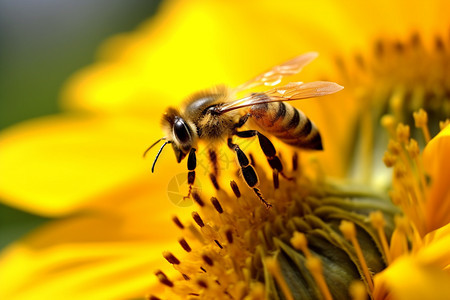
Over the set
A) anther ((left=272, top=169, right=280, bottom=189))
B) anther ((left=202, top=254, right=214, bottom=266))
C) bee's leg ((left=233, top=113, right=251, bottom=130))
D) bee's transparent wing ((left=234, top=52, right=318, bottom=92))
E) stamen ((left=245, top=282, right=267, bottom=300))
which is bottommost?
stamen ((left=245, top=282, right=267, bottom=300))

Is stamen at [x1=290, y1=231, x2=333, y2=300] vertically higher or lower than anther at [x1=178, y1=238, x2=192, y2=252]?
lower

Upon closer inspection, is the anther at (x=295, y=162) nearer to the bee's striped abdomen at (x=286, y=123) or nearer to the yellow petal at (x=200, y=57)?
the bee's striped abdomen at (x=286, y=123)

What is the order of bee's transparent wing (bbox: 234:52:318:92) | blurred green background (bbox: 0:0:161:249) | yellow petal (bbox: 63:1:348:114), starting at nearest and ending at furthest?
bee's transparent wing (bbox: 234:52:318:92) → yellow petal (bbox: 63:1:348:114) → blurred green background (bbox: 0:0:161:249)

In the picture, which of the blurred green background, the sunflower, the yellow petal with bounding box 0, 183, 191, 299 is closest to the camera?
the sunflower

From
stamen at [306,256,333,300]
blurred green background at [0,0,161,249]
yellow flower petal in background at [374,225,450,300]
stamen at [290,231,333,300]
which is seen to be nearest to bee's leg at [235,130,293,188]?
stamen at [290,231,333,300]

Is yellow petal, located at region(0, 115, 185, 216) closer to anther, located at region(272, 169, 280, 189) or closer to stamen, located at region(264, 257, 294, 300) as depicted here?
anther, located at region(272, 169, 280, 189)

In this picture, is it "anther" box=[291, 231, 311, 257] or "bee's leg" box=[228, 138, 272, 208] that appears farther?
"bee's leg" box=[228, 138, 272, 208]
